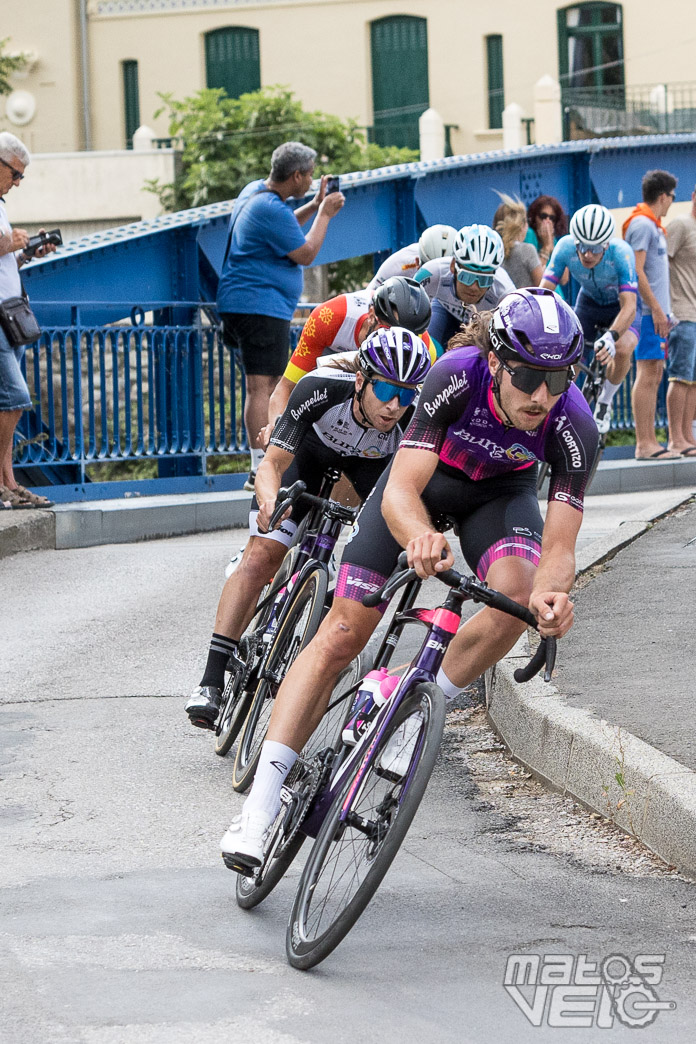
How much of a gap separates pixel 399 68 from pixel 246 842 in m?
42.6

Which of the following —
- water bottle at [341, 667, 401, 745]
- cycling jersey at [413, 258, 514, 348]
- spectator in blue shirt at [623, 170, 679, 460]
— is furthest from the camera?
spectator in blue shirt at [623, 170, 679, 460]

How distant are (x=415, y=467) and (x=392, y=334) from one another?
603 mm

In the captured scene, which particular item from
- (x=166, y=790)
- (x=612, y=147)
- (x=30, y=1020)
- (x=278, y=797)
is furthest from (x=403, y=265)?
(x=612, y=147)

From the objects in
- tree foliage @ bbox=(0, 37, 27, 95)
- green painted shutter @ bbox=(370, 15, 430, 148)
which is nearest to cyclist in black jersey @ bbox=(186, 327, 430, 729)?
green painted shutter @ bbox=(370, 15, 430, 148)

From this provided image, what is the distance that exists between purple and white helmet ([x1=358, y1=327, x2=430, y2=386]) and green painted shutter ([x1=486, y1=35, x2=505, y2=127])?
134 ft

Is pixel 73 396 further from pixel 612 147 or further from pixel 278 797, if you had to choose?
pixel 612 147

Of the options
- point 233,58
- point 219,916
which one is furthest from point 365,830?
point 233,58

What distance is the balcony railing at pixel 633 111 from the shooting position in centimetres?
4188

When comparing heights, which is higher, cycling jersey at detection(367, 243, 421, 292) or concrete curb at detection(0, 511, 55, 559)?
cycling jersey at detection(367, 243, 421, 292)

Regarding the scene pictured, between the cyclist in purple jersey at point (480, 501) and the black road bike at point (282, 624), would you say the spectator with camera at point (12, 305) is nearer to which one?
the black road bike at point (282, 624)

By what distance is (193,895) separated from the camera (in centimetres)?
451

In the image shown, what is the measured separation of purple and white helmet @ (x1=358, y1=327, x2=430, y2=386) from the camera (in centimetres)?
504

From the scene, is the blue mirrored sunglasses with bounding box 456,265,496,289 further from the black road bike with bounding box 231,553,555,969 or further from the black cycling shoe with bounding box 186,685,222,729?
the black road bike with bounding box 231,553,555,969

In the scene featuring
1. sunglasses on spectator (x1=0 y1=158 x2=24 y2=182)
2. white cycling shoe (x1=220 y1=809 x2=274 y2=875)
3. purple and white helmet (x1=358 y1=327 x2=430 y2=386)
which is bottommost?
white cycling shoe (x1=220 y1=809 x2=274 y2=875)
